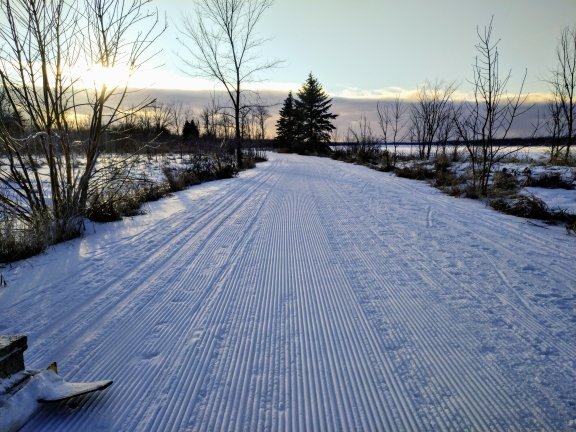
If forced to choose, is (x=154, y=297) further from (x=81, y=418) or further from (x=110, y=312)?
(x=81, y=418)

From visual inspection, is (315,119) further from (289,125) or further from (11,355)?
(11,355)

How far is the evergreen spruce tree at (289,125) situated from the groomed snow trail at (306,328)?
46404 mm

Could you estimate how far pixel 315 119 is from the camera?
48375 mm

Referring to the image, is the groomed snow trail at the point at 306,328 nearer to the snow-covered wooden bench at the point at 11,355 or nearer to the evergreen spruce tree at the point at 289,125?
the snow-covered wooden bench at the point at 11,355

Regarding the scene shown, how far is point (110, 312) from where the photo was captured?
2.94 metres

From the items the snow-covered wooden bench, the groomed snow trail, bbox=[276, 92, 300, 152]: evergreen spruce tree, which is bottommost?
the groomed snow trail

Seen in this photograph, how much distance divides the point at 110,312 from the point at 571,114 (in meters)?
19.8

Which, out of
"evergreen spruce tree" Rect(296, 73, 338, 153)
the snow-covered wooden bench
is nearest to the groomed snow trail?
the snow-covered wooden bench

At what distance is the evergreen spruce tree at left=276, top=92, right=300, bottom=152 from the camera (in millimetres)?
50000

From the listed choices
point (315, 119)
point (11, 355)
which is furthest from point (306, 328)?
point (315, 119)

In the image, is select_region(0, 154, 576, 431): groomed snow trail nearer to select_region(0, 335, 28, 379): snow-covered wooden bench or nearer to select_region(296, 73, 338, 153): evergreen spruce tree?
select_region(0, 335, 28, 379): snow-covered wooden bench

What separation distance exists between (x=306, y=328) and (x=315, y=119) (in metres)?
47.8

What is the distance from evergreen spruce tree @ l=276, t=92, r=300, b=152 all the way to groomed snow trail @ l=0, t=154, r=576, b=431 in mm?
46404

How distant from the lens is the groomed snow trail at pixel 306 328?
1892 millimetres
